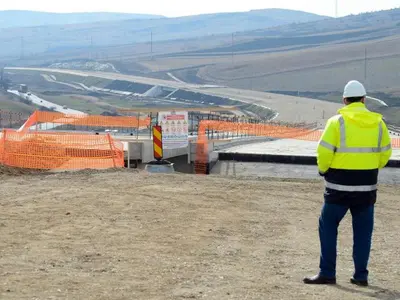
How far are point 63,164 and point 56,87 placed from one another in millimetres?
106252

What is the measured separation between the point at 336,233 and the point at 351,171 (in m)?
0.52

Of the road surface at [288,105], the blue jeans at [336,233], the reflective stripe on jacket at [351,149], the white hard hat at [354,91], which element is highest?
the white hard hat at [354,91]

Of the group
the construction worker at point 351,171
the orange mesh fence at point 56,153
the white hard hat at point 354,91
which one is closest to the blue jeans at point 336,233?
the construction worker at point 351,171

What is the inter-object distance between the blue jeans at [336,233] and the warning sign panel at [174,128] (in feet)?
47.8

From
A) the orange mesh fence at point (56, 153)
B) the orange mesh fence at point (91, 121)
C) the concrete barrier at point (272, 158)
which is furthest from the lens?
the orange mesh fence at point (91, 121)

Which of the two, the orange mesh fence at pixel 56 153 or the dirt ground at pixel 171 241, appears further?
the orange mesh fence at pixel 56 153

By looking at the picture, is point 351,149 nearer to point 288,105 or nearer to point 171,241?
point 171,241

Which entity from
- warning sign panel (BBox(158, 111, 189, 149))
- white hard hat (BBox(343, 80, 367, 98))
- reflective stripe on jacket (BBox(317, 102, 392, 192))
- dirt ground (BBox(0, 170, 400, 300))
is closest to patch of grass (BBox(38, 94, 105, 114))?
warning sign panel (BBox(158, 111, 189, 149))

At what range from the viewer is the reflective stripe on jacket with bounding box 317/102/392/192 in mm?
7930

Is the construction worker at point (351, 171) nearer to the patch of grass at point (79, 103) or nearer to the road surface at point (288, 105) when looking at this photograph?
the road surface at point (288, 105)

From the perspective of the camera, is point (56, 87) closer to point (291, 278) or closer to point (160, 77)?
point (160, 77)

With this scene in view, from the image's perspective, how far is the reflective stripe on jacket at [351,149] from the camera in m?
7.93

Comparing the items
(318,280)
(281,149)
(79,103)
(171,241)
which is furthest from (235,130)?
(79,103)

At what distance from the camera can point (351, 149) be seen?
7.94m
